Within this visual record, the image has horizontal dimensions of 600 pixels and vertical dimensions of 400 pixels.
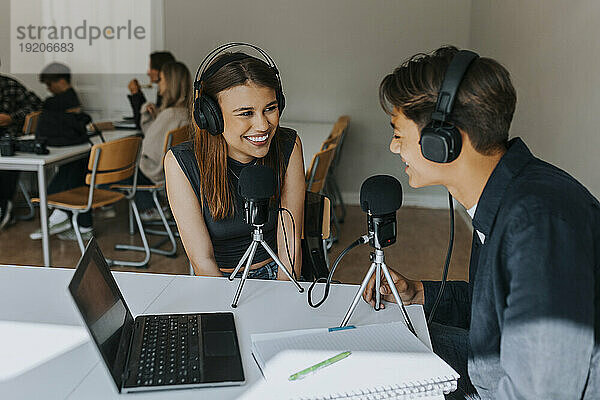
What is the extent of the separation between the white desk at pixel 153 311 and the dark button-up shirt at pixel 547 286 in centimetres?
37

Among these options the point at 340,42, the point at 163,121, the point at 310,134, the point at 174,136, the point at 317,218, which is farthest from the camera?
the point at 340,42

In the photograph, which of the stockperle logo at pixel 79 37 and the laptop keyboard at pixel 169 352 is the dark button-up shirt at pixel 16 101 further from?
the laptop keyboard at pixel 169 352

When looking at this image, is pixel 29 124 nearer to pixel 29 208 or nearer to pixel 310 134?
pixel 29 208

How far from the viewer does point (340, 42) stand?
5684 mm

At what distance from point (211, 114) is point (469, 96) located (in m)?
0.99

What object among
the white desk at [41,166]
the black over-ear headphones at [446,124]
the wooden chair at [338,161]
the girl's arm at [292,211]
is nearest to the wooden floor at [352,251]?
the wooden chair at [338,161]

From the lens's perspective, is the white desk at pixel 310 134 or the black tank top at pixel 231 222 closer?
the black tank top at pixel 231 222

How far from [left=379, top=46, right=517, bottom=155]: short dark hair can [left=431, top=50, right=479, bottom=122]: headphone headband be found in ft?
0.07

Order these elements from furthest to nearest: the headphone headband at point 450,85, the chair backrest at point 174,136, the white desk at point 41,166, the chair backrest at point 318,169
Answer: the chair backrest at point 174,136 → the white desk at point 41,166 → the chair backrest at point 318,169 → the headphone headband at point 450,85

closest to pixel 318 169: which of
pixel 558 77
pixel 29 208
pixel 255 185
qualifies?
pixel 558 77

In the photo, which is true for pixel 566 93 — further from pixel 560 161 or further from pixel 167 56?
pixel 167 56

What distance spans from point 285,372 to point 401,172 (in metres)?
4.66

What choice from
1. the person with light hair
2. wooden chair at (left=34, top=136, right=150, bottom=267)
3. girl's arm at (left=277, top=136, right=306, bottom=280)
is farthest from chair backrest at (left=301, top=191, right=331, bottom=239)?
the person with light hair

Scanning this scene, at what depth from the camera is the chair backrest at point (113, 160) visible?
12.2 feet
